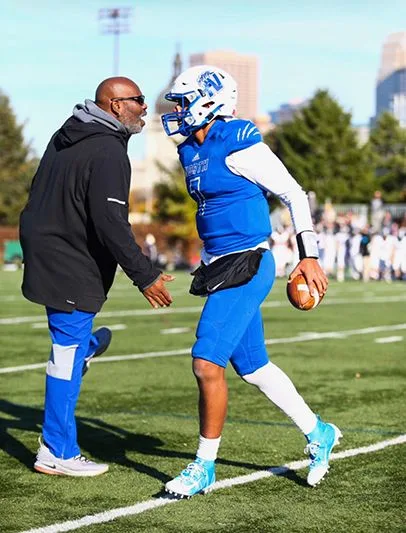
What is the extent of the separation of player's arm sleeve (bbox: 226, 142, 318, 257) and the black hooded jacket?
68 centimetres

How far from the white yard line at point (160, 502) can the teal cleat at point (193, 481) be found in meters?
0.07

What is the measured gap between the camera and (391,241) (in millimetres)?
32781

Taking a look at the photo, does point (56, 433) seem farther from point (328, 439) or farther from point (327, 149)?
point (327, 149)

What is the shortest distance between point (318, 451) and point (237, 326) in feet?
2.47

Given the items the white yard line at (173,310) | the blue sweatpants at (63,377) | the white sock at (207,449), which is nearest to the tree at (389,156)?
the white yard line at (173,310)

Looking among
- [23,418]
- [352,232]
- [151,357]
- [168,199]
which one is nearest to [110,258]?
[23,418]

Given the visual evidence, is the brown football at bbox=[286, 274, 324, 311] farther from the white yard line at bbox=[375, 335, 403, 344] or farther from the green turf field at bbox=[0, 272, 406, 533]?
the white yard line at bbox=[375, 335, 403, 344]

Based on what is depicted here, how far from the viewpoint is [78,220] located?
18.9ft

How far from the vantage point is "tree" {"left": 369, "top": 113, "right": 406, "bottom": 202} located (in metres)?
77.4

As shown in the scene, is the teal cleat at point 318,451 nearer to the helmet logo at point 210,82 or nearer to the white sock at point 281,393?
the white sock at point 281,393

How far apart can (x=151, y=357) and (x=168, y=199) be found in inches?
2321

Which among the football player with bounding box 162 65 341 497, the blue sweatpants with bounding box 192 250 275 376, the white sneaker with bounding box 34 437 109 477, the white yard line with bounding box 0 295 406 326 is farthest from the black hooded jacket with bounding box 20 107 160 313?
the white yard line with bounding box 0 295 406 326

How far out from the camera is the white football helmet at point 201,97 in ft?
17.6

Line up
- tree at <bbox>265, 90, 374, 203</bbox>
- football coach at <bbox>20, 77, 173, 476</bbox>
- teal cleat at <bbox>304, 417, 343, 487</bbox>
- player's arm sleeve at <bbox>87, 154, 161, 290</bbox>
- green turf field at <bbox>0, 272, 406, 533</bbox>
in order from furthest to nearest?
tree at <bbox>265, 90, 374, 203</bbox>, football coach at <bbox>20, 77, 173, 476</bbox>, player's arm sleeve at <bbox>87, 154, 161, 290</bbox>, teal cleat at <bbox>304, 417, 343, 487</bbox>, green turf field at <bbox>0, 272, 406, 533</bbox>
